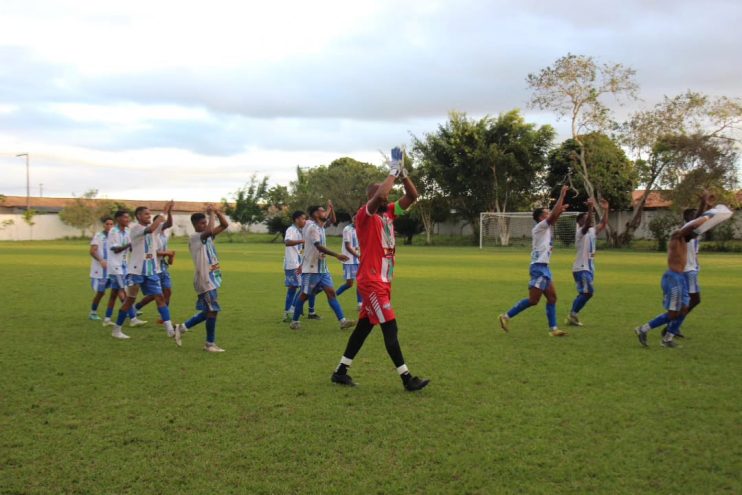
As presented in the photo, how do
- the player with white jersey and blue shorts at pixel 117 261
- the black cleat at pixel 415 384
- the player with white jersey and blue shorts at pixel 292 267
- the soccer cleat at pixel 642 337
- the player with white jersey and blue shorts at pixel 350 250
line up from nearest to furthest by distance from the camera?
the black cleat at pixel 415 384, the soccer cleat at pixel 642 337, the player with white jersey and blue shorts at pixel 117 261, the player with white jersey and blue shorts at pixel 292 267, the player with white jersey and blue shorts at pixel 350 250

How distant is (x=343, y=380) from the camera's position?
22.6 feet

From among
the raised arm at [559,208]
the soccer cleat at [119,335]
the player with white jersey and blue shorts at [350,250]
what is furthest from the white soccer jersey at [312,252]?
the raised arm at [559,208]

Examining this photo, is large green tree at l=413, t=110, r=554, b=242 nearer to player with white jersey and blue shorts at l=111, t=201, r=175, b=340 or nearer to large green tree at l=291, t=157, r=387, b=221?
large green tree at l=291, t=157, r=387, b=221

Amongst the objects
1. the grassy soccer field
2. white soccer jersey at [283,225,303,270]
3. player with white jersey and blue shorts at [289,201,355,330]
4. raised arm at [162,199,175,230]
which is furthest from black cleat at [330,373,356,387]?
white soccer jersey at [283,225,303,270]

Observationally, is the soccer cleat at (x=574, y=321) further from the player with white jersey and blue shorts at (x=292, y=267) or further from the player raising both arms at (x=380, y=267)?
the player raising both arms at (x=380, y=267)

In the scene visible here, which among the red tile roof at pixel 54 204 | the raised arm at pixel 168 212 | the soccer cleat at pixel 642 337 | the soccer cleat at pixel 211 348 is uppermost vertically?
the red tile roof at pixel 54 204

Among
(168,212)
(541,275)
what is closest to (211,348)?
(168,212)

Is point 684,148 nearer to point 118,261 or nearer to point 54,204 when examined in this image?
point 118,261

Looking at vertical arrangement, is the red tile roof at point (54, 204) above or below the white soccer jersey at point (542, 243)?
above

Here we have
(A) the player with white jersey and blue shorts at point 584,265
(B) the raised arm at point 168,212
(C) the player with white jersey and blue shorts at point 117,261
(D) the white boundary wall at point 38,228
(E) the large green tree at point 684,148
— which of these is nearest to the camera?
(B) the raised arm at point 168,212

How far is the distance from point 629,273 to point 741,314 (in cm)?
1024

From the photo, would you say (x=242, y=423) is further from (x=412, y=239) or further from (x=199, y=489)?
(x=412, y=239)

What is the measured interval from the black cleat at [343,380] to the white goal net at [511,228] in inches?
1587

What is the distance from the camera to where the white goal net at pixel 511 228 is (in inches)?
1827
